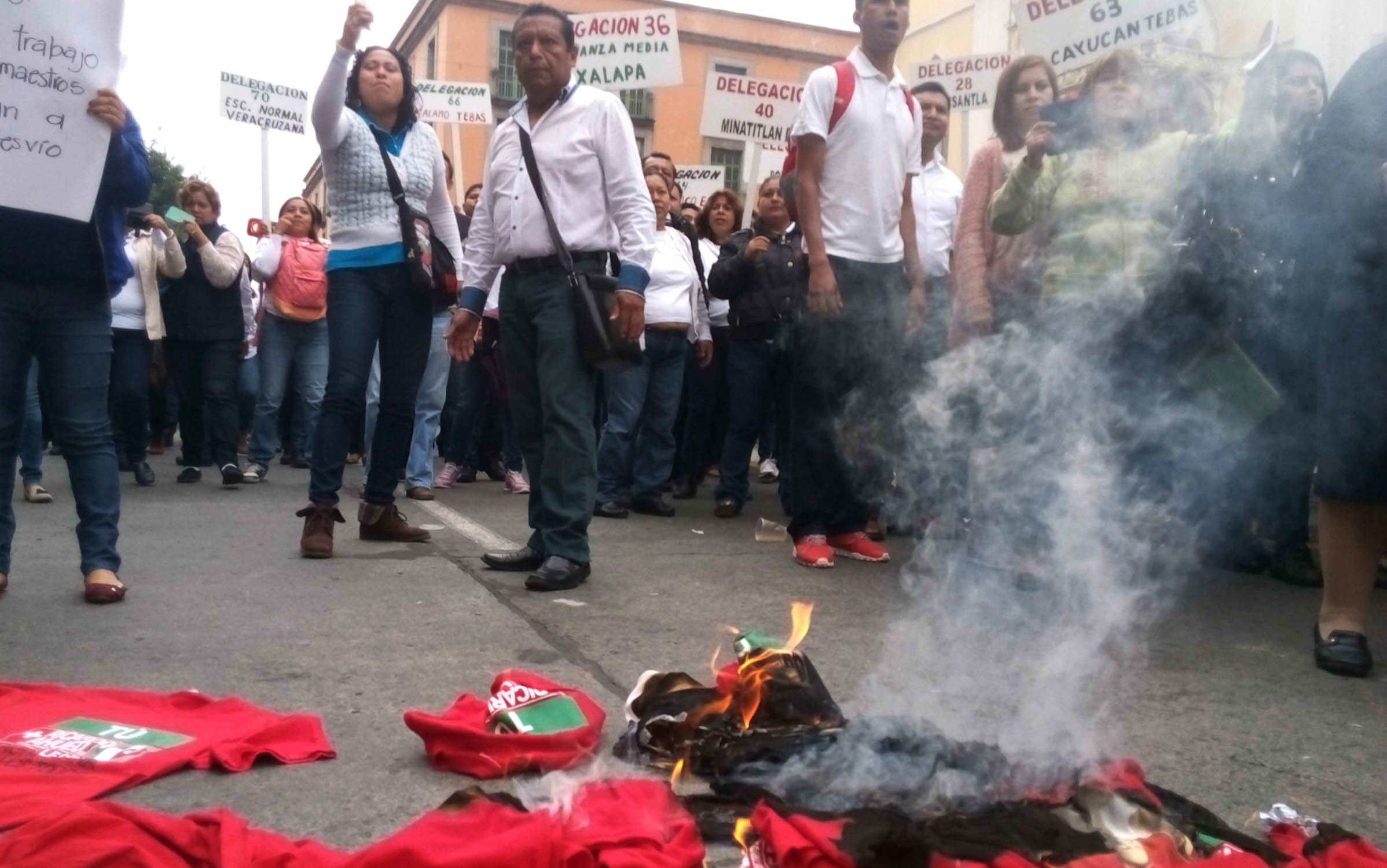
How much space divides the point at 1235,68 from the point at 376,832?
166 inches

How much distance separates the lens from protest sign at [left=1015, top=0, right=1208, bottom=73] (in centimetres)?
639

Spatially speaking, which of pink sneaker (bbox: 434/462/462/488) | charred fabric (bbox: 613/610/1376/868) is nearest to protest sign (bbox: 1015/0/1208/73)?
pink sneaker (bbox: 434/462/462/488)

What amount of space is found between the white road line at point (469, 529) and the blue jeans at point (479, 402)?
91 cm

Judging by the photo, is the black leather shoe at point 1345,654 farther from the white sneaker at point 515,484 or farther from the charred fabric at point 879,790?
the white sneaker at point 515,484

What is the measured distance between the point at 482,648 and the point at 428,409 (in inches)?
161

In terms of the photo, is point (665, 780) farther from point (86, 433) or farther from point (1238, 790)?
point (86, 433)

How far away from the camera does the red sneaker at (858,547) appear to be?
529cm

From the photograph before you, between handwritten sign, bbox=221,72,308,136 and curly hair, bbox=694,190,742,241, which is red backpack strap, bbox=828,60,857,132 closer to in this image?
curly hair, bbox=694,190,742,241

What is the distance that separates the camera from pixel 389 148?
526 cm

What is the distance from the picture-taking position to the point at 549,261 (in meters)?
4.62

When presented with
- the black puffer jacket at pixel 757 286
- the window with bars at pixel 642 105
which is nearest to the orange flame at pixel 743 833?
the black puffer jacket at pixel 757 286

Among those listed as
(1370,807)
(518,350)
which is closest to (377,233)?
(518,350)

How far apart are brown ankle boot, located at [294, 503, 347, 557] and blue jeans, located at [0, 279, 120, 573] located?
921 mm

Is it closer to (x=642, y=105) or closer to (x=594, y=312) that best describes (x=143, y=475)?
(x=594, y=312)
